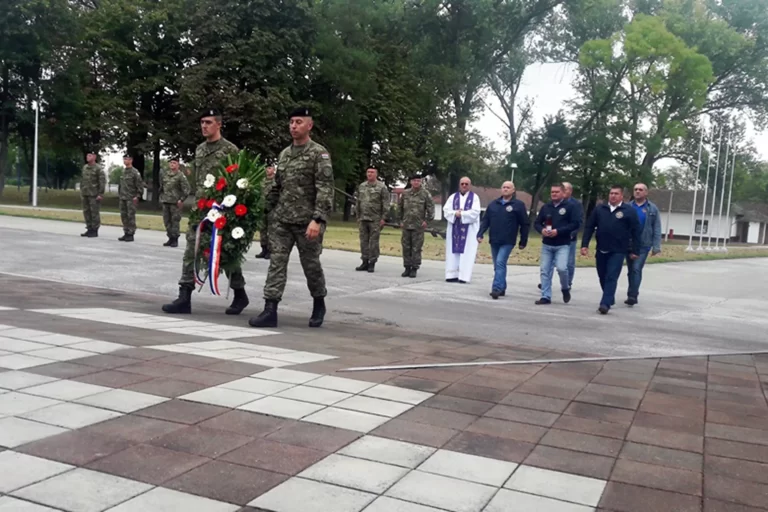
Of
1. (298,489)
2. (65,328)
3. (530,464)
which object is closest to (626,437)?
(530,464)

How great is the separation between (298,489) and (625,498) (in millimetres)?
1521

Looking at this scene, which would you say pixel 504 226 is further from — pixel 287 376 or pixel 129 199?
pixel 129 199

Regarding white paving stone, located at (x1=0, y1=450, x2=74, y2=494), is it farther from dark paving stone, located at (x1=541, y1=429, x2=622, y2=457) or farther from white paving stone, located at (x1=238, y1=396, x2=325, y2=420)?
dark paving stone, located at (x1=541, y1=429, x2=622, y2=457)

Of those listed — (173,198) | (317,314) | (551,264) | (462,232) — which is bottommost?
(317,314)

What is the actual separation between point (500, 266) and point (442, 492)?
9.11 meters

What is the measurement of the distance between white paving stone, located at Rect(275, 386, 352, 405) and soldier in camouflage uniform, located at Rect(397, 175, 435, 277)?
32.1ft

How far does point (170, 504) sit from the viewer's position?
122 inches

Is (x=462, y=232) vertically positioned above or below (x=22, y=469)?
above

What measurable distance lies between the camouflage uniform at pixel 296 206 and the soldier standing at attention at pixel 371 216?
7.17 metres

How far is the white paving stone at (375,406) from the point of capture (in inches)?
183

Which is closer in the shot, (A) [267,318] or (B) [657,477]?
(B) [657,477]

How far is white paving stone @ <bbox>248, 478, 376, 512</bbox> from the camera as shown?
316cm

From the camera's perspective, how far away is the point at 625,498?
3.47 meters

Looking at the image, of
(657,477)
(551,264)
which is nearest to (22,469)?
(657,477)
